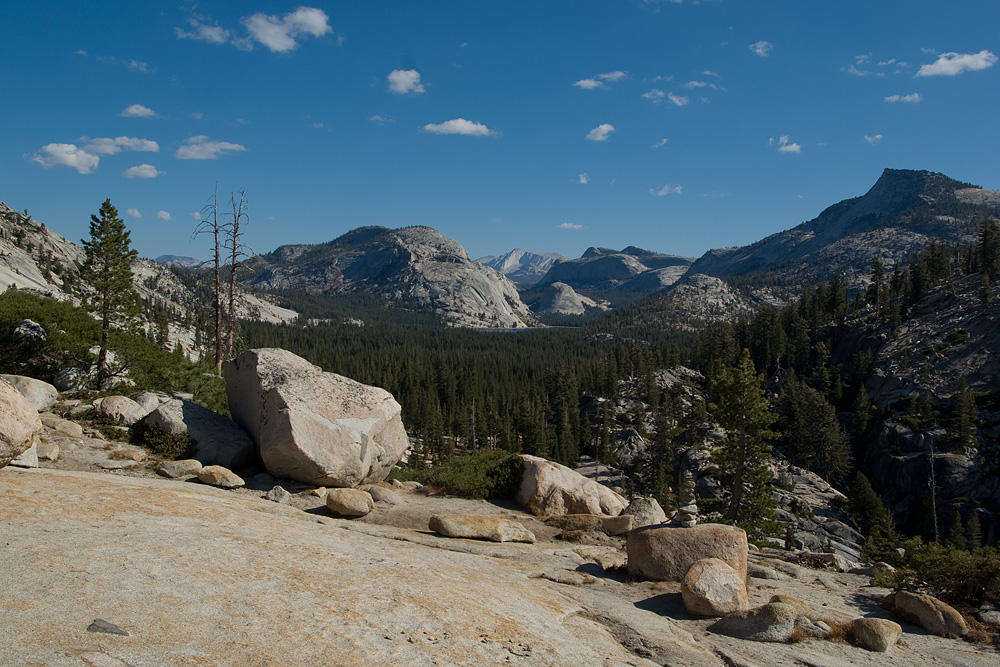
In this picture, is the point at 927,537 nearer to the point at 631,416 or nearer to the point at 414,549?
the point at 631,416

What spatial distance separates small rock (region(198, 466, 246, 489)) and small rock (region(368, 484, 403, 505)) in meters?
4.05

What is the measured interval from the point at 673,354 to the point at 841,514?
70054 mm

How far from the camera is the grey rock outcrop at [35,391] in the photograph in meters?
19.2

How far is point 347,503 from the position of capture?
15594 millimetres

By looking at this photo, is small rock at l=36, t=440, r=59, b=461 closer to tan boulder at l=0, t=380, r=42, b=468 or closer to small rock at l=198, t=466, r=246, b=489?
small rock at l=198, t=466, r=246, b=489

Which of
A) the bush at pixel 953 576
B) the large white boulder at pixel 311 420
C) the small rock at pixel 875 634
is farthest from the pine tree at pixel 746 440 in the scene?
the small rock at pixel 875 634

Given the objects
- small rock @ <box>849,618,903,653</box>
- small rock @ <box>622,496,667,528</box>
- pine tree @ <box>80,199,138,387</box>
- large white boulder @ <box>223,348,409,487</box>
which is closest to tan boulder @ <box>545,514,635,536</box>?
small rock @ <box>622,496,667,528</box>

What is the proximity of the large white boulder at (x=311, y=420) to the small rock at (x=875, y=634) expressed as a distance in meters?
14.1

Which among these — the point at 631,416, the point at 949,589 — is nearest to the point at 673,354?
the point at 631,416

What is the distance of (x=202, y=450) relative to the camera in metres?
18.8

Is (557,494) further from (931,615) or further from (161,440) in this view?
(161,440)

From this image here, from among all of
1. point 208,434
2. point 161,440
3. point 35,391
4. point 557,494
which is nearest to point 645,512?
point 557,494

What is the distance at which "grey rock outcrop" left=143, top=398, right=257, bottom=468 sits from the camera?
1872 centimetres

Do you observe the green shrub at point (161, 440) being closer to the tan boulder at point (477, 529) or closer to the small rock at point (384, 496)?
the small rock at point (384, 496)
